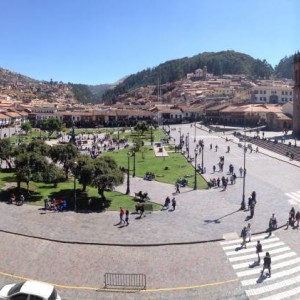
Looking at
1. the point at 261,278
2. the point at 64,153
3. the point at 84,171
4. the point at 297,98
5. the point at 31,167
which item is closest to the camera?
the point at 261,278

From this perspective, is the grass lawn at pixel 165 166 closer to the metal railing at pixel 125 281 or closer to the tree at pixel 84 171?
the tree at pixel 84 171

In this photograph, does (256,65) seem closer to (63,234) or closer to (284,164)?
(284,164)

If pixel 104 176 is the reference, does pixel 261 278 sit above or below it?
below

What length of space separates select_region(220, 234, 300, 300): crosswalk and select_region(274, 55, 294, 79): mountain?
173 m

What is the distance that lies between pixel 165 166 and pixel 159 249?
793 inches

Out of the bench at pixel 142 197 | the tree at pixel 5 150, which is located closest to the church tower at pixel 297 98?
the bench at pixel 142 197

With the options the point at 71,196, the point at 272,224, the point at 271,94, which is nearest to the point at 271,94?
the point at 271,94

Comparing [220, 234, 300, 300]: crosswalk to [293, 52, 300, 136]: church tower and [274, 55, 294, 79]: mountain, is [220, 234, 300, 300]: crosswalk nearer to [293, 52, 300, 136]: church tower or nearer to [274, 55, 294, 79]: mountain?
[293, 52, 300, 136]: church tower

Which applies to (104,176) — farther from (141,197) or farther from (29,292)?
(29,292)

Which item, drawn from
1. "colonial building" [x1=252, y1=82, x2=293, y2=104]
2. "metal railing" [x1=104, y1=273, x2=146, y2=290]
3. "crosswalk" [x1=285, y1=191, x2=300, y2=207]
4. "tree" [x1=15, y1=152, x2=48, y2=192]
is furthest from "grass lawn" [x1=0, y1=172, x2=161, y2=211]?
"colonial building" [x1=252, y1=82, x2=293, y2=104]

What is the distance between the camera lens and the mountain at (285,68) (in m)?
182

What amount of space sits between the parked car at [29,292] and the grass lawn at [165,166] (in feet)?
58.7

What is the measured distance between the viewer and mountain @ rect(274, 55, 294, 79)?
181500 millimetres

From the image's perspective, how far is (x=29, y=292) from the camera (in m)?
10.4
